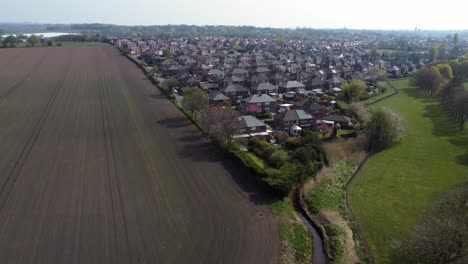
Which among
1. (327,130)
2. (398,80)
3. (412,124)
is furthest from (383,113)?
(398,80)

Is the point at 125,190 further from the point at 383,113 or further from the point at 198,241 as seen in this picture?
the point at 383,113

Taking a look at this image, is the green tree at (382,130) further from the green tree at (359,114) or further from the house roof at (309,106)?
the house roof at (309,106)

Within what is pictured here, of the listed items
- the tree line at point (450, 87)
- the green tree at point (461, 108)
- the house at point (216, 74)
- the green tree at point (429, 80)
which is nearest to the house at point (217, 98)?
the house at point (216, 74)

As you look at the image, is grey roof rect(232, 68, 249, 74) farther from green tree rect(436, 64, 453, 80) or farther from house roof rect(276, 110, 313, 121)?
green tree rect(436, 64, 453, 80)

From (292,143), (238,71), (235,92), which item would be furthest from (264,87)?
(292,143)

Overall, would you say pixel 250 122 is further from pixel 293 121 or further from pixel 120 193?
pixel 120 193

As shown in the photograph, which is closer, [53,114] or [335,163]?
[335,163]
